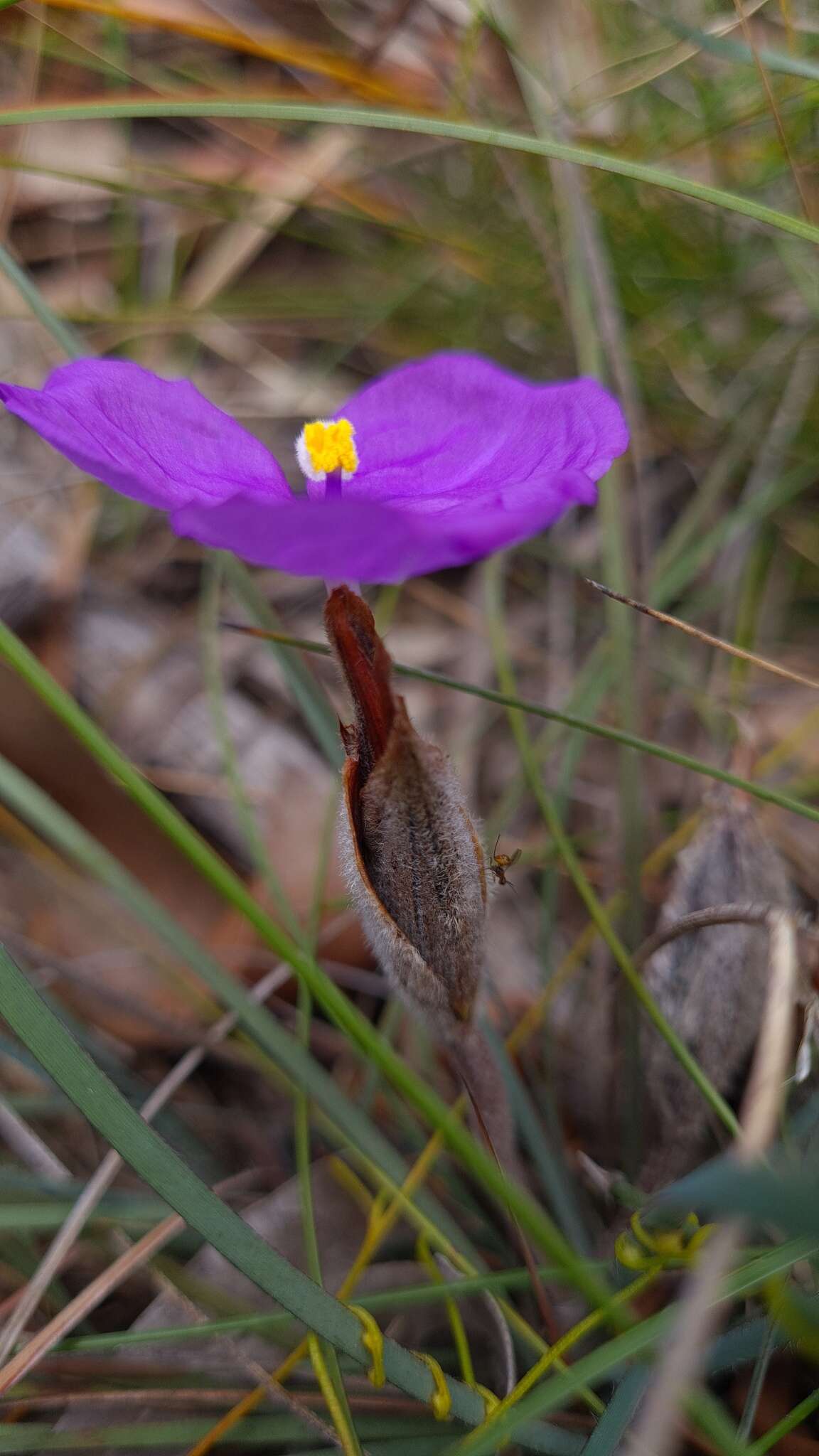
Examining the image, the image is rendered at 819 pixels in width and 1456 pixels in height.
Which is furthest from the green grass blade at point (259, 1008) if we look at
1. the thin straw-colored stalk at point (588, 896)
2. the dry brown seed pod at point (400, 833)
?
the thin straw-colored stalk at point (588, 896)

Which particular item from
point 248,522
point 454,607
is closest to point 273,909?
point 454,607

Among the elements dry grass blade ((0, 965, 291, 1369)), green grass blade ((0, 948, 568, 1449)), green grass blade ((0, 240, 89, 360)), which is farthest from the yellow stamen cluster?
dry grass blade ((0, 965, 291, 1369))

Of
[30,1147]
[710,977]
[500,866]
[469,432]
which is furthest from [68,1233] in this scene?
[469,432]

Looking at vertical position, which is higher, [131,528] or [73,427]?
[131,528]

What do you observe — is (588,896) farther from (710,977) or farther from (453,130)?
(453,130)

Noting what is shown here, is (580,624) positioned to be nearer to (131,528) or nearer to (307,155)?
(131,528)

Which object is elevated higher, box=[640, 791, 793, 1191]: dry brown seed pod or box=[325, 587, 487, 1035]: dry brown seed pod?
box=[325, 587, 487, 1035]: dry brown seed pod

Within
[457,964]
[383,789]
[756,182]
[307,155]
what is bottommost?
[457,964]

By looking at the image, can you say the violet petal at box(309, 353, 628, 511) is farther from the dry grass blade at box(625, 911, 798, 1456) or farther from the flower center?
the dry grass blade at box(625, 911, 798, 1456)
